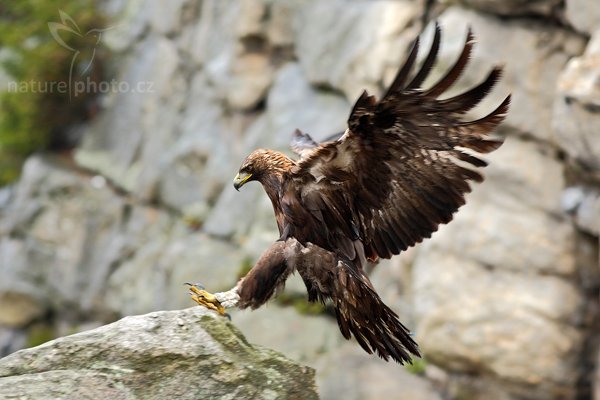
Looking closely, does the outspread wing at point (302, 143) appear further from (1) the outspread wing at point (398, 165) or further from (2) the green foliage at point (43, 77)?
A: (2) the green foliage at point (43, 77)

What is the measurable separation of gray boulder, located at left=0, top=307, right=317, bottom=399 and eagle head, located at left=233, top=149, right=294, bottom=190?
45.3 inches

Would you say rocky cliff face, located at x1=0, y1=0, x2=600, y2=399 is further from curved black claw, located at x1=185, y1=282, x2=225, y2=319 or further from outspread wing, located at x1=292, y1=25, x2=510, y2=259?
curved black claw, located at x1=185, y1=282, x2=225, y2=319

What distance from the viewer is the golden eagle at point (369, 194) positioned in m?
4.42

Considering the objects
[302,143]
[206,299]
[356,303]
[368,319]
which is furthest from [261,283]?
[302,143]

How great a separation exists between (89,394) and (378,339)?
5.41ft

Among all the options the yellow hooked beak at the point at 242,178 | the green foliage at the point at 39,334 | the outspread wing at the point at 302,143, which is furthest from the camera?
the green foliage at the point at 39,334

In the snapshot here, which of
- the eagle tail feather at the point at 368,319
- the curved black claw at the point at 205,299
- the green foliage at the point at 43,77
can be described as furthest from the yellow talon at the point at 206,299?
the green foliage at the point at 43,77

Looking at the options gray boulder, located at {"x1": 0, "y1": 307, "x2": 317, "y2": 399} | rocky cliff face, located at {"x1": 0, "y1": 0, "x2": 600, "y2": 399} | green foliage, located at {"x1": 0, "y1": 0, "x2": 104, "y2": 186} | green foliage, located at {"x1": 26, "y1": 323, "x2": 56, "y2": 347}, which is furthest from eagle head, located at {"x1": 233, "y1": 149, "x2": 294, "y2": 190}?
green foliage, located at {"x1": 0, "y1": 0, "x2": 104, "y2": 186}

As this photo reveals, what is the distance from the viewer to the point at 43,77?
1380 cm

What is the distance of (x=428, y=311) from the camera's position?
869 cm

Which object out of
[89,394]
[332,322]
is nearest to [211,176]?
[332,322]

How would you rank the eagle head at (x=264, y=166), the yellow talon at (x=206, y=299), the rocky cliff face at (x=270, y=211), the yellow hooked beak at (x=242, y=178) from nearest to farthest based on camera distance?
the yellow talon at (x=206, y=299)
the eagle head at (x=264, y=166)
the yellow hooked beak at (x=242, y=178)
the rocky cliff face at (x=270, y=211)

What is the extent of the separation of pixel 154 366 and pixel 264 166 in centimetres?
158

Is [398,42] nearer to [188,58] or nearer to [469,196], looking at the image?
[469,196]
